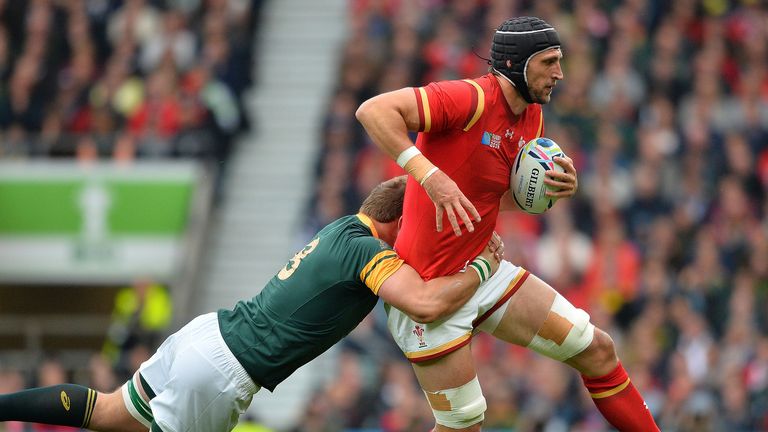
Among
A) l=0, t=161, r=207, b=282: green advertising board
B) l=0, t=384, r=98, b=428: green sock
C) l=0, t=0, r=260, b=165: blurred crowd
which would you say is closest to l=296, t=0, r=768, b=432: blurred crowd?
l=0, t=0, r=260, b=165: blurred crowd

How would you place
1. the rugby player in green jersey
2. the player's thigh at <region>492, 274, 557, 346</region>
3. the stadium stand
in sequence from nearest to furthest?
1. the rugby player in green jersey
2. the player's thigh at <region>492, 274, 557, 346</region>
3. the stadium stand

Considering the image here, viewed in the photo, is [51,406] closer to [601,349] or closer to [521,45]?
[601,349]

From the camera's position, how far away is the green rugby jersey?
7.31m

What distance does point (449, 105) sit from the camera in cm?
699

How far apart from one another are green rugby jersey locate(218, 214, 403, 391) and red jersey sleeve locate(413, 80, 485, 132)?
0.77m

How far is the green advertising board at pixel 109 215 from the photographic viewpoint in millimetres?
16641

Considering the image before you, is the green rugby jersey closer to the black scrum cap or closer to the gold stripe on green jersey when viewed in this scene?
the gold stripe on green jersey

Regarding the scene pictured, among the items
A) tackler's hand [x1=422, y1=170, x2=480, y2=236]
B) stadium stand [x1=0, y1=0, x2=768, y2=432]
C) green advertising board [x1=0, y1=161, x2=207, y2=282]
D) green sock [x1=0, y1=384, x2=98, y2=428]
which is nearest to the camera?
tackler's hand [x1=422, y1=170, x2=480, y2=236]

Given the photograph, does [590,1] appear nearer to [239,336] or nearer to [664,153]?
[664,153]

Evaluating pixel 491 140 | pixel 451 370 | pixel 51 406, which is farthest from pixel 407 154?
pixel 51 406

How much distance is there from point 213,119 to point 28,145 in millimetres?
2371

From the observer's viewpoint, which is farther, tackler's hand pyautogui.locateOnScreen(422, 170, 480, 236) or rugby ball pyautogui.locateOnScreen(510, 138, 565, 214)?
rugby ball pyautogui.locateOnScreen(510, 138, 565, 214)

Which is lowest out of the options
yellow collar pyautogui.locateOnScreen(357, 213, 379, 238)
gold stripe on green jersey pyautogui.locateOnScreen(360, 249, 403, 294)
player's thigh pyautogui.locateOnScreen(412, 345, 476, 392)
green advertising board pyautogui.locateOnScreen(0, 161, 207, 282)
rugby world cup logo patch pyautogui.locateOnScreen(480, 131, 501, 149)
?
green advertising board pyautogui.locateOnScreen(0, 161, 207, 282)

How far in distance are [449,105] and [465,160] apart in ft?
1.11
